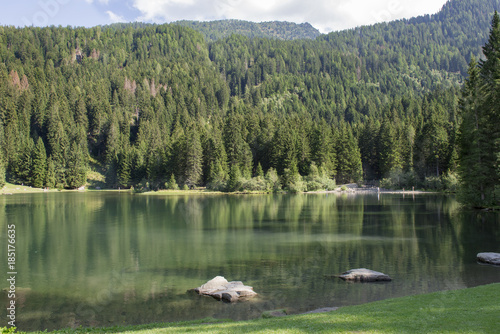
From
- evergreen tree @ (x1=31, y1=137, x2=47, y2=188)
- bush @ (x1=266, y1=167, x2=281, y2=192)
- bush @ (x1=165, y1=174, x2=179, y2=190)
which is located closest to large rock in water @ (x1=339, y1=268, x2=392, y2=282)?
bush @ (x1=266, y1=167, x2=281, y2=192)

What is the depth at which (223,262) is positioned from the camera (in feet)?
78.1

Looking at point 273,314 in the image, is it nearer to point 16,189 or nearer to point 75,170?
point 16,189

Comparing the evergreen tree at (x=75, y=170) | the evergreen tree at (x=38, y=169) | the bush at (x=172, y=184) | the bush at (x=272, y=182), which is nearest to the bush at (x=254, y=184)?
the bush at (x=272, y=182)

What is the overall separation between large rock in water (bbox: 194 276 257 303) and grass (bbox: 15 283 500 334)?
368cm

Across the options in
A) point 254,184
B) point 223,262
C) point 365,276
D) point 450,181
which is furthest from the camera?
point 254,184

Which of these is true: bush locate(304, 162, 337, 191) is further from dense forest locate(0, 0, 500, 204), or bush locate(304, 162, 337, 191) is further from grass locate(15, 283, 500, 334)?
grass locate(15, 283, 500, 334)

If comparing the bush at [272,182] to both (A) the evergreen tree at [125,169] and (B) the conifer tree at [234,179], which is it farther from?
(A) the evergreen tree at [125,169]

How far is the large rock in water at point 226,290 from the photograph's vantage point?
1677cm

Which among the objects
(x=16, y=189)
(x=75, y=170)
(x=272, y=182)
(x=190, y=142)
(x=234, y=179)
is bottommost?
(x=16, y=189)

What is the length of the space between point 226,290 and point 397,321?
871 cm

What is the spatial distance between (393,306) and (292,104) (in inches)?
7545

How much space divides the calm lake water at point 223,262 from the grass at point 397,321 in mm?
3908

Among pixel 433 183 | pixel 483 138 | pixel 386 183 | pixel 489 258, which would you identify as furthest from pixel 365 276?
pixel 386 183

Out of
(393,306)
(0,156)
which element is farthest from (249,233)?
(0,156)
